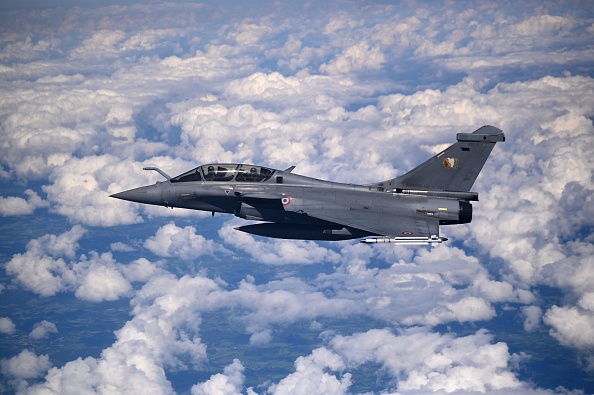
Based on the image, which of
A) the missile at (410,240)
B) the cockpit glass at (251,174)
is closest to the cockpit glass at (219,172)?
the cockpit glass at (251,174)

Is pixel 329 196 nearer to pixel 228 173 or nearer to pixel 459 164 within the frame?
pixel 228 173

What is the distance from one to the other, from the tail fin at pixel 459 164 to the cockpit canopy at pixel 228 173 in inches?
276

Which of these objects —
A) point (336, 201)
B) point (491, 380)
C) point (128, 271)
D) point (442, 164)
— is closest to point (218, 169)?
point (336, 201)

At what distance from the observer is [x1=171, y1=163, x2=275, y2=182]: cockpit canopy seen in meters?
30.1

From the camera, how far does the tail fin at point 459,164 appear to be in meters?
30.7

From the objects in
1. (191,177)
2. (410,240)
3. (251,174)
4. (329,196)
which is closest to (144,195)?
(191,177)

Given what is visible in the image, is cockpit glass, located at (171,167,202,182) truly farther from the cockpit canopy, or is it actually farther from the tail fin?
the tail fin

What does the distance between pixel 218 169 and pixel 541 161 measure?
610 ft

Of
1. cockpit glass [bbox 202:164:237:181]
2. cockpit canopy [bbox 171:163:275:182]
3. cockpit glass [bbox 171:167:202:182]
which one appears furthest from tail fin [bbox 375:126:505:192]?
cockpit glass [bbox 171:167:202:182]

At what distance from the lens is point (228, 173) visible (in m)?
30.2

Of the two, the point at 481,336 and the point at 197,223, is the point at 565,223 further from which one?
the point at 197,223

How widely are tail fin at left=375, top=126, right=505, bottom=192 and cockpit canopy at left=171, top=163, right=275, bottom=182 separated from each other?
23.0 ft

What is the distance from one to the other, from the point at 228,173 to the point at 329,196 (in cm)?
532

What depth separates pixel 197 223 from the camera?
190750mm
